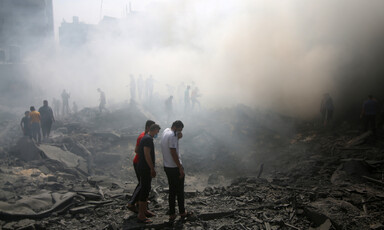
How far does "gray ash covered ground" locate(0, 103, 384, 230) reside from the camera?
3.81 m

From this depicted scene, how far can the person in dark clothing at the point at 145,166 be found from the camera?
3582 millimetres

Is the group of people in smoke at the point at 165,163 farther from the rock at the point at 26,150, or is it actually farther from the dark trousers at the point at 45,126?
the dark trousers at the point at 45,126

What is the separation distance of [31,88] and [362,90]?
19323mm

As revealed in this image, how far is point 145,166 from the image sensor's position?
3650 mm

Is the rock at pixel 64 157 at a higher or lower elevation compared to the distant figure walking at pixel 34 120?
lower

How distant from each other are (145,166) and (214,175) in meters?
4.10

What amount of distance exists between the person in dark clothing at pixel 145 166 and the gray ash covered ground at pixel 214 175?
237mm

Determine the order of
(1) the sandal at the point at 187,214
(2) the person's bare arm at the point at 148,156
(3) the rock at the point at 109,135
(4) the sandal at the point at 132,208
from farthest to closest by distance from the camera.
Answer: (3) the rock at the point at 109,135, (4) the sandal at the point at 132,208, (1) the sandal at the point at 187,214, (2) the person's bare arm at the point at 148,156

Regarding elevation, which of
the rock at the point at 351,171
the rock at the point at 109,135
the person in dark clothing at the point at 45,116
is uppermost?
the person in dark clothing at the point at 45,116

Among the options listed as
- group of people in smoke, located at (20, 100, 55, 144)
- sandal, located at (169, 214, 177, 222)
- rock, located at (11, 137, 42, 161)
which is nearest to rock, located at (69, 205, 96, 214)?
sandal, located at (169, 214, 177, 222)

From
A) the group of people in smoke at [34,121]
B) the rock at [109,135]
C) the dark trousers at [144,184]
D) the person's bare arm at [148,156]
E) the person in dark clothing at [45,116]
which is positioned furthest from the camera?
the rock at [109,135]

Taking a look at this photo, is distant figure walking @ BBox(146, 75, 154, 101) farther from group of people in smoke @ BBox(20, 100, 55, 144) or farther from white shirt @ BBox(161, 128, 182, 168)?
white shirt @ BBox(161, 128, 182, 168)

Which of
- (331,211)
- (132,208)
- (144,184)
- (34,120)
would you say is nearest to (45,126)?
(34,120)

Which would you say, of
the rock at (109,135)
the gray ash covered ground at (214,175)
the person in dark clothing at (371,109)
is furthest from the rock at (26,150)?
the person in dark clothing at (371,109)
